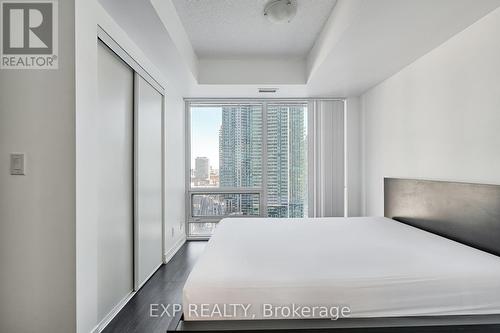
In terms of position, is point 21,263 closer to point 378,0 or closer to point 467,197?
point 378,0

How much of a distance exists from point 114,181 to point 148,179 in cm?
76

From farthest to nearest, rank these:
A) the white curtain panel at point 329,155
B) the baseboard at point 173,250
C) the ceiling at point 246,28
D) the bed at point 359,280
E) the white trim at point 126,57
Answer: the white curtain panel at point 329,155 → the baseboard at point 173,250 → the ceiling at point 246,28 → the white trim at point 126,57 → the bed at point 359,280

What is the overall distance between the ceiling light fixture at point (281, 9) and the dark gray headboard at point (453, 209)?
77.1 inches

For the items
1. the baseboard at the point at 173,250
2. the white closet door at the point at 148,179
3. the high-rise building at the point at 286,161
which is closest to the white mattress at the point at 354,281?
the white closet door at the point at 148,179

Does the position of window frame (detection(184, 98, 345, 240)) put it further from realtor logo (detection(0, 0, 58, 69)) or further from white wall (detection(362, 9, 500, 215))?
realtor logo (detection(0, 0, 58, 69))

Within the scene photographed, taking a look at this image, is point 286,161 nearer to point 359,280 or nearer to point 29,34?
point 359,280

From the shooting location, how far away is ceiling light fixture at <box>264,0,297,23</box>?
107 inches

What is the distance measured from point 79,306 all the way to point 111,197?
90 cm

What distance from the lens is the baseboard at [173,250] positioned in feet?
13.0

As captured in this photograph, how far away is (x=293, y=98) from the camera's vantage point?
16.5ft

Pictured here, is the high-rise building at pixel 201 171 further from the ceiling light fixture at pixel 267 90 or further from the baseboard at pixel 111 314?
the baseboard at pixel 111 314

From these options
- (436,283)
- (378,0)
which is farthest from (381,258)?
(378,0)

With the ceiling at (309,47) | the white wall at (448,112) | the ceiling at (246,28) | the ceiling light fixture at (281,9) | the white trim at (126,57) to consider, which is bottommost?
the white wall at (448,112)

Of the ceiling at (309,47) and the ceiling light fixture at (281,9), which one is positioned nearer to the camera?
the ceiling at (309,47)
